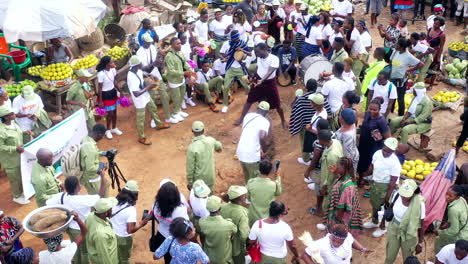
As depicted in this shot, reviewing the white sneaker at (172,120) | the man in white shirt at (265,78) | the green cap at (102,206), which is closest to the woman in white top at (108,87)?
the white sneaker at (172,120)

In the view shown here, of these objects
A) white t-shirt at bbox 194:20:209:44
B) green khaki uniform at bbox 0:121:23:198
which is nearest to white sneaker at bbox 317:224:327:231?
green khaki uniform at bbox 0:121:23:198

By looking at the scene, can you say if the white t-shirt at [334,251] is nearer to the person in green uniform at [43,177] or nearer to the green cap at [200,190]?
the green cap at [200,190]

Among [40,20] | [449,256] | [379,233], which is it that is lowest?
[379,233]

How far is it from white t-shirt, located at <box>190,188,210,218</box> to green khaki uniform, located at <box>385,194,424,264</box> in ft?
8.12

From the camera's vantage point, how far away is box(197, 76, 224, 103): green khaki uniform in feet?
36.8

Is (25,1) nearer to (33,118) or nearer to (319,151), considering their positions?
(33,118)

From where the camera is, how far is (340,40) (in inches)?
403

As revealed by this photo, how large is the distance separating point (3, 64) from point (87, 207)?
6426 mm

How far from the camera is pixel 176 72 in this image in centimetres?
1016

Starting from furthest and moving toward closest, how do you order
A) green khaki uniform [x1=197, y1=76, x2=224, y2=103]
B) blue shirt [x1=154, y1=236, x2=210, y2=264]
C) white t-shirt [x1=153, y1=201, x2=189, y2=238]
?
green khaki uniform [x1=197, y1=76, x2=224, y2=103], white t-shirt [x1=153, y1=201, x2=189, y2=238], blue shirt [x1=154, y1=236, x2=210, y2=264]

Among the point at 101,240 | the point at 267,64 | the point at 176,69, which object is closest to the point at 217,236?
the point at 101,240

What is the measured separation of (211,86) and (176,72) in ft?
4.64

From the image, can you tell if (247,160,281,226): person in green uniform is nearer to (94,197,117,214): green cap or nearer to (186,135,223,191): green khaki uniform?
(186,135,223,191): green khaki uniform

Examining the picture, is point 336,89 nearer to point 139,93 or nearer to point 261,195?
point 261,195
